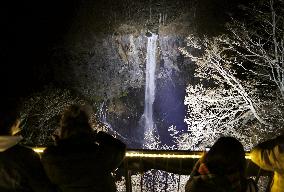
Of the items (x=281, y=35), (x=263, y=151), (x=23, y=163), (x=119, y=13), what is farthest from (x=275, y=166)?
(x=119, y=13)

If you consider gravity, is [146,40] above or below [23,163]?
above

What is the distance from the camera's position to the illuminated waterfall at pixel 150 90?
25.1 metres

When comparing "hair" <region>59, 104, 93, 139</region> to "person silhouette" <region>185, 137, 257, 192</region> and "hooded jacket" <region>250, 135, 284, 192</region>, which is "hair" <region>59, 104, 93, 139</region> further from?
"hooded jacket" <region>250, 135, 284, 192</region>

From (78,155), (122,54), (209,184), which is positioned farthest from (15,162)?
(122,54)

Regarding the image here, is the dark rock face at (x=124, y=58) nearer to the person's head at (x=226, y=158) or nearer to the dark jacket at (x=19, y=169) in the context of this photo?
the dark jacket at (x=19, y=169)

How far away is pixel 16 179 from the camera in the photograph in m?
2.54

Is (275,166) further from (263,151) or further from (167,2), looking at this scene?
(167,2)

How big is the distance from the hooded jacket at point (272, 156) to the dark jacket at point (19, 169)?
1.59 meters

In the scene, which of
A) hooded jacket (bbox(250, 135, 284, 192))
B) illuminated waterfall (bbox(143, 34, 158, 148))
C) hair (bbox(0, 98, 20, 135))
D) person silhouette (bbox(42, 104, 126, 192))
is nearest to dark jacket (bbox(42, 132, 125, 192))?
person silhouette (bbox(42, 104, 126, 192))

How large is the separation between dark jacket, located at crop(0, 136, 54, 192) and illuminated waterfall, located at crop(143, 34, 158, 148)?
22.2 meters

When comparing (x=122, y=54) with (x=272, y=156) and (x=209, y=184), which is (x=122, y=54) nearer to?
(x=272, y=156)

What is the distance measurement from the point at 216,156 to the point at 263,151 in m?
0.58

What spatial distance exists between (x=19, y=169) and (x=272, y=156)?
188cm

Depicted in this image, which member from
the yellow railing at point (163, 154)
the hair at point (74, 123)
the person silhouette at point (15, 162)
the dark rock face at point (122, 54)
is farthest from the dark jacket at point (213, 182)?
the dark rock face at point (122, 54)
